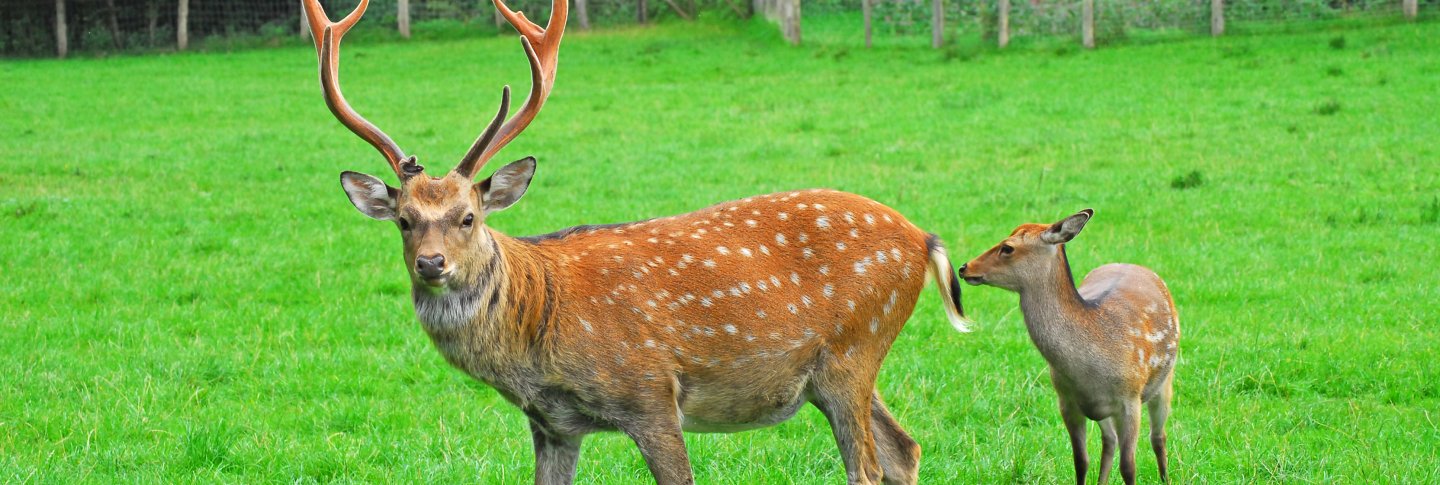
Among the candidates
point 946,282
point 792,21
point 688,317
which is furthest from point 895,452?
point 792,21

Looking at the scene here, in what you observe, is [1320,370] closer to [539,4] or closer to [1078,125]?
[1078,125]

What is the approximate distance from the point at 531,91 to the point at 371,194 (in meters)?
0.81

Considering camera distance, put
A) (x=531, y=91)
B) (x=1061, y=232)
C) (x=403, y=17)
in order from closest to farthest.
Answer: (x=531, y=91), (x=1061, y=232), (x=403, y=17)

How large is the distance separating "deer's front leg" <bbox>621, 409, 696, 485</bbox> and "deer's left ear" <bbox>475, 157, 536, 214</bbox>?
818mm

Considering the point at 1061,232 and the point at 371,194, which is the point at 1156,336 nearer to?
the point at 1061,232

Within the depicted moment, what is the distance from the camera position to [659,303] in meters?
4.80

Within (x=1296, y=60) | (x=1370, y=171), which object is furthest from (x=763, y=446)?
(x=1296, y=60)

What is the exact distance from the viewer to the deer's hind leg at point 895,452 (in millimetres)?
5246

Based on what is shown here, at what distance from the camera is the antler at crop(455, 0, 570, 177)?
471 cm

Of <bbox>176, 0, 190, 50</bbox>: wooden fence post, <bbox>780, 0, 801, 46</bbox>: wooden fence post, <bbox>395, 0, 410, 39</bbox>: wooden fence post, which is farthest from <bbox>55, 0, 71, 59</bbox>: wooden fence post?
<bbox>780, 0, 801, 46</bbox>: wooden fence post

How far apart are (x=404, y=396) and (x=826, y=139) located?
9.08 m

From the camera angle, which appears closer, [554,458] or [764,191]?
[554,458]

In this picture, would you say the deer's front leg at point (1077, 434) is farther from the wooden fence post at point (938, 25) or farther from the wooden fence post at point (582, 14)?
the wooden fence post at point (582, 14)

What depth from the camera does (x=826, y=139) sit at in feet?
50.8
